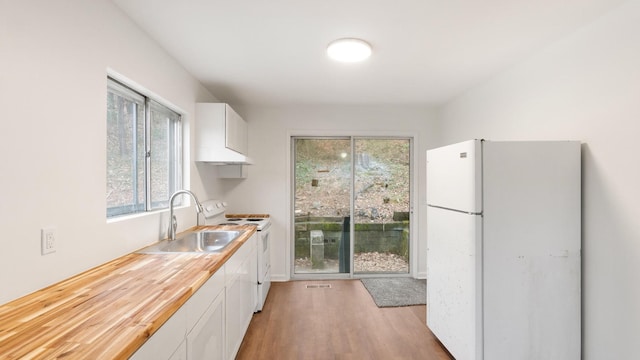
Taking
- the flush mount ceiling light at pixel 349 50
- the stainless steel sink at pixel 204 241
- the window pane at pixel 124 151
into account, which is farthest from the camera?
the stainless steel sink at pixel 204 241

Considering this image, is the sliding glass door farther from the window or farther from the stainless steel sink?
the window

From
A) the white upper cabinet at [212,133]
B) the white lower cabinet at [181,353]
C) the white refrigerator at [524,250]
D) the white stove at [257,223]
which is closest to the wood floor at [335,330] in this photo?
the white stove at [257,223]

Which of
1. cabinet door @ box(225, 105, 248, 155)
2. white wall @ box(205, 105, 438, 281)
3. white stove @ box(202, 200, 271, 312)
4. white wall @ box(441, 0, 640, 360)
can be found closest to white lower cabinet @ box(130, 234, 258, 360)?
white stove @ box(202, 200, 271, 312)

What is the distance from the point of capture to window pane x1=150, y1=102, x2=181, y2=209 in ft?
8.05

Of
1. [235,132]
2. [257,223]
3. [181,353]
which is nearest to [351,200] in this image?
[257,223]

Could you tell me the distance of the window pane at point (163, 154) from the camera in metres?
2.45

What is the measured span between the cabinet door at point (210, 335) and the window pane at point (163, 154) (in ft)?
3.77

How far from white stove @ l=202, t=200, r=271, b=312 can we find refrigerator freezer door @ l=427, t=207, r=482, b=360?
171cm

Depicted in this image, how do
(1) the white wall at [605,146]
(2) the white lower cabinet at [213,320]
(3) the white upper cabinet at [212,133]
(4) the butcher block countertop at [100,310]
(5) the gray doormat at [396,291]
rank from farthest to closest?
(5) the gray doormat at [396,291], (3) the white upper cabinet at [212,133], (1) the white wall at [605,146], (2) the white lower cabinet at [213,320], (4) the butcher block countertop at [100,310]

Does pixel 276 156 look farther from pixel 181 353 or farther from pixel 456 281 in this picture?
pixel 181 353

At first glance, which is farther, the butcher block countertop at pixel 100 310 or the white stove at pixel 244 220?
the white stove at pixel 244 220

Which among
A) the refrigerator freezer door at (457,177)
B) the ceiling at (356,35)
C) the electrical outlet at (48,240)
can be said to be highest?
the ceiling at (356,35)

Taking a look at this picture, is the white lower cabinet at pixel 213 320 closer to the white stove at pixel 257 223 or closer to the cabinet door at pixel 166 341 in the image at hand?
the cabinet door at pixel 166 341

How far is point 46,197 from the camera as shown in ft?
4.31
